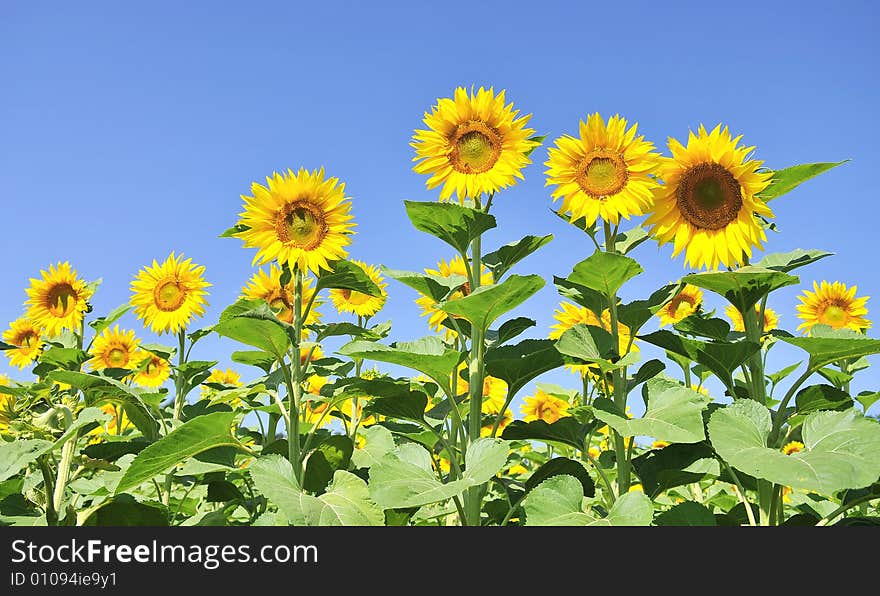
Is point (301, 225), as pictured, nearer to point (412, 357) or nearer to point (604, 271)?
point (412, 357)

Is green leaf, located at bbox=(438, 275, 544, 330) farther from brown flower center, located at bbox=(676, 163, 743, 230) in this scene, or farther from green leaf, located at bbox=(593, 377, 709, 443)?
brown flower center, located at bbox=(676, 163, 743, 230)

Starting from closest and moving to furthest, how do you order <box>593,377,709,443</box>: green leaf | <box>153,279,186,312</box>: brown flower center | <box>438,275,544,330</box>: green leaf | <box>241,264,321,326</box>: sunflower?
<box>593,377,709,443</box>: green leaf, <box>438,275,544,330</box>: green leaf, <box>241,264,321,326</box>: sunflower, <box>153,279,186,312</box>: brown flower center

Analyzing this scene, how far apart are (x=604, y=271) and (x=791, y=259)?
0.86 m

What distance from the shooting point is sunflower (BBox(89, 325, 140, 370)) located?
5484 millimetres

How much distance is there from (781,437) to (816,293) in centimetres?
282

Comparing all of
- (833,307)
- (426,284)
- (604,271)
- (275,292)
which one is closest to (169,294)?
(275,292)

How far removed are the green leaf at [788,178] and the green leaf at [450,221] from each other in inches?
39.8

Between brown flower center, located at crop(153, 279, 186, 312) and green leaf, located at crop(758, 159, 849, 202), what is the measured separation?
3.23 m

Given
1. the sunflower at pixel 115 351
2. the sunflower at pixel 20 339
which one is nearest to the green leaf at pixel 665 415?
the sunflower at pixel 115 351

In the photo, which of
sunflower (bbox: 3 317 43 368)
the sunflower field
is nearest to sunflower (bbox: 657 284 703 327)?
the sunflower field

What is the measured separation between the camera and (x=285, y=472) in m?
2.33

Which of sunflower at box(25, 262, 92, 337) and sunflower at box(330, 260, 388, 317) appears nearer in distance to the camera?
sunflower at box(330, 260, 388, 317)

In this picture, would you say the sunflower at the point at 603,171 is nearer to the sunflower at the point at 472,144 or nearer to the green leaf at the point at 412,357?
the sunflower at the point at 472,144

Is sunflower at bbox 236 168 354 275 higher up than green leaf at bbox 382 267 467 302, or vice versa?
sunflower at bbox 236 168 354 275
